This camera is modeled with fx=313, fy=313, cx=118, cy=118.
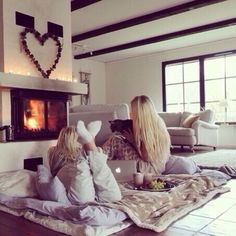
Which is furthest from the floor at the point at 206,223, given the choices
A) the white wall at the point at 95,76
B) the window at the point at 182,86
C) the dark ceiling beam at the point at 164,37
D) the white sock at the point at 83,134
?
the white wall at the point at 95,76

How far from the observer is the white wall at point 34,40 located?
389 centimetres

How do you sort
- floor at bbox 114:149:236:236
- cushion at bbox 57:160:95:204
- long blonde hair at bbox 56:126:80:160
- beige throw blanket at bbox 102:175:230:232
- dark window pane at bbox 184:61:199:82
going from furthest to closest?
dark window pane at bbox 184:61:199:82 → long blonde hair at bbox 56:126:80:160 → cushion at bbox 57:160:95:204 → beige throw blanket at bbox 102:175:230:232 → floor at bbox 114:149:236:236

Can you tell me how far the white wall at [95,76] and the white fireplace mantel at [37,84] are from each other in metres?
3.96

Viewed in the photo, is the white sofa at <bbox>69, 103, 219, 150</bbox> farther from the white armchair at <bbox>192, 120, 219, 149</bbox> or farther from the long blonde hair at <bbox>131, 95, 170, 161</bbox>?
the long blonde hair at <bbox>131, 95, 170, 161</bbox>

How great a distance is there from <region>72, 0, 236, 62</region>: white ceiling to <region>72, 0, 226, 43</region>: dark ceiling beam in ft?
0.26

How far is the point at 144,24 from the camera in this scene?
6.18 meters

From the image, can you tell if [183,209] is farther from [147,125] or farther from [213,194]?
[147,125]

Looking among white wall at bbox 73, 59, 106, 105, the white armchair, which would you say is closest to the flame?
the white armchair

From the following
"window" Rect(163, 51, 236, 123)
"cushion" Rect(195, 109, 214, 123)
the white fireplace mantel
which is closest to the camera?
the white fireplace mantel

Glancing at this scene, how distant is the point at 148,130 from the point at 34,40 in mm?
2312

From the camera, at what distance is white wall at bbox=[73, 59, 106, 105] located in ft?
28.4

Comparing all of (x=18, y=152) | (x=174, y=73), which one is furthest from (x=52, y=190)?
(x=174, y=73)

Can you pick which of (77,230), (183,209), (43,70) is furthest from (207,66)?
(77,230)

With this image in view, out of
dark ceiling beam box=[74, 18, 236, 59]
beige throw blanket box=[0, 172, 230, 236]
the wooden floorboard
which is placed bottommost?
the wooden floorboard
